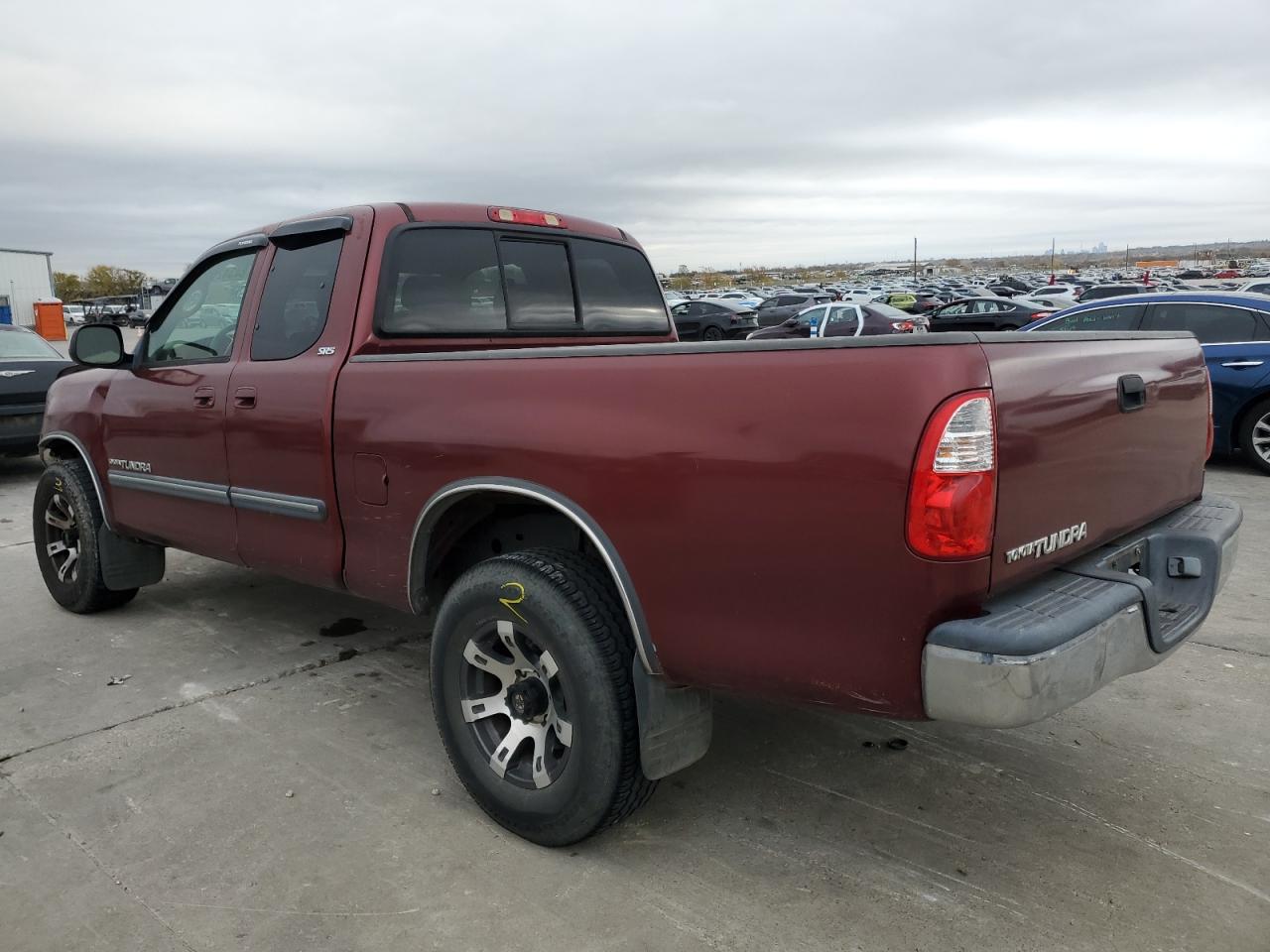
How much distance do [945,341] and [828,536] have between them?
0.51 m

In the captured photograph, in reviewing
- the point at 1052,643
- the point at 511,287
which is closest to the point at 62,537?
the point at 511,287

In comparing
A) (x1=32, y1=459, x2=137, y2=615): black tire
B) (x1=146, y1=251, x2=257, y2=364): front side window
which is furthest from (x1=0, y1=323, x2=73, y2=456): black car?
(x1=146, y1=251, x2=257, y2=364): front side window

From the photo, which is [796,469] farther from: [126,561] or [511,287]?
[126,561]

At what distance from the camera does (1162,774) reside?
3299 millimetres

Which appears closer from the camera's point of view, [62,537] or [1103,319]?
[62,537]

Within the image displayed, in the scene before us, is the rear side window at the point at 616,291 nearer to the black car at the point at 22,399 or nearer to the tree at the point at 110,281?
the black car at the point at 22,399

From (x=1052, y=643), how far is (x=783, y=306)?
33.2 meters

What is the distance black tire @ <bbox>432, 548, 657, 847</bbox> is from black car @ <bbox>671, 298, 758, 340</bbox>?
23670mm

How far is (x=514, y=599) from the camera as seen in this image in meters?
2.76

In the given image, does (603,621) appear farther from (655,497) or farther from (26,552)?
(26,552)

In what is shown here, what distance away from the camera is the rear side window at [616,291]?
4.30 meters

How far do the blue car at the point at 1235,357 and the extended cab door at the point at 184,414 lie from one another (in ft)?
24.0

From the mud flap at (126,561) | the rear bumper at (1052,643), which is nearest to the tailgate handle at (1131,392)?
the rear bumper at (1052,643)

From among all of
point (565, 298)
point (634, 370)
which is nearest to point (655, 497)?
point (634, 370)
